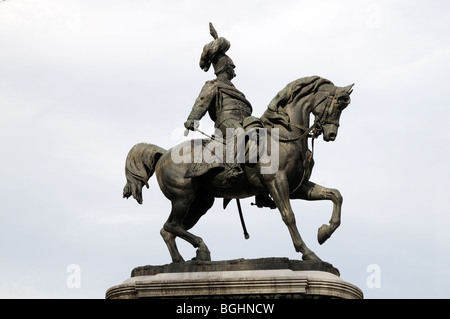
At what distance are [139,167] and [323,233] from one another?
3384 millimetres

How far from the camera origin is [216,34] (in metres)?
17.7

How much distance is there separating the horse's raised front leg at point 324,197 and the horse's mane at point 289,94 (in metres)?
1.21

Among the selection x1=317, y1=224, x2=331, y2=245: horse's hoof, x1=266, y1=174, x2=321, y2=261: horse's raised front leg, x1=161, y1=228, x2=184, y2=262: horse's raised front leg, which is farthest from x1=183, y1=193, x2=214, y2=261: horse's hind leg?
x1=317, y1=224, x2=331, y2=245: horse's hoof

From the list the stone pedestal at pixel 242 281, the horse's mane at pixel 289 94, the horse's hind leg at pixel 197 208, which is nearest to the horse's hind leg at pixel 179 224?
the horse's hind leg at pixel 197 208

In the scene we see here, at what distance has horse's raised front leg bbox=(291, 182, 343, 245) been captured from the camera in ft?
53.2

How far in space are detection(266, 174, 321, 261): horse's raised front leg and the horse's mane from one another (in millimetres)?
1078

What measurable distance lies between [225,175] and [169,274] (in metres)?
1.86

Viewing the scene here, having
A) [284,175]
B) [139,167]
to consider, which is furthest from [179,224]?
[284,175]

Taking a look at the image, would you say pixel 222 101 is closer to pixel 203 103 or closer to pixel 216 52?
pixel 203 103

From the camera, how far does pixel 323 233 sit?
1620 centimetres

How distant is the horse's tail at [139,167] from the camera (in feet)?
56.2
